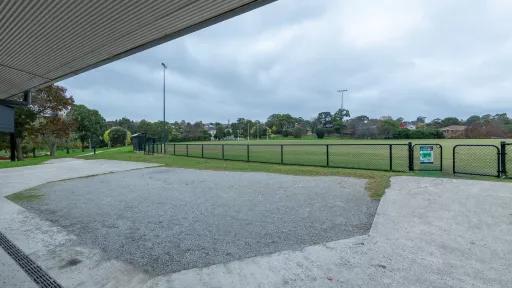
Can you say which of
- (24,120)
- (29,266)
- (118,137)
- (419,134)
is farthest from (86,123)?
(419,134)

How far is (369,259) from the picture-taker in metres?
3.51

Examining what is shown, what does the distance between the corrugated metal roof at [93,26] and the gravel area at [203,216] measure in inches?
122

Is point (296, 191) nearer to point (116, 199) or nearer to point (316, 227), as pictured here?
point (316, 227)

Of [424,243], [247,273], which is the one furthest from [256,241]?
[424,243]

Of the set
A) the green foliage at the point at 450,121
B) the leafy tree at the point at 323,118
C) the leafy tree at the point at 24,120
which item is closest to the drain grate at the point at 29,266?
the leafy tree at the point at 24,120

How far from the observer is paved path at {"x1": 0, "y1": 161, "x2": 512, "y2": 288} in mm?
3051

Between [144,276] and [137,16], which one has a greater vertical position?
[137,16]

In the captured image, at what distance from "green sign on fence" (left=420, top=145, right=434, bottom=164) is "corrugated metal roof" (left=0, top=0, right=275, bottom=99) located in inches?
348

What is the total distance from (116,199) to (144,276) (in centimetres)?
455

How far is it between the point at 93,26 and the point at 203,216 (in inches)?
144

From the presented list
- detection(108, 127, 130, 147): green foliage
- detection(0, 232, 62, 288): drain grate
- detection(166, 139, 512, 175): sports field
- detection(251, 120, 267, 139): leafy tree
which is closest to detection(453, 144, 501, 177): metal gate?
detection(166, 139, 512, 175): sports field

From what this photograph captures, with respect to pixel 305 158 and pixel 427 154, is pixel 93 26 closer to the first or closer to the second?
pixel 427 154

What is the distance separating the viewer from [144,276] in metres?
3.23

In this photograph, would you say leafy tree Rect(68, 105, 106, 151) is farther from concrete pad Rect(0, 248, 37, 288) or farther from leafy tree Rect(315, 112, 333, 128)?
leafy tree Rect(315, 112, 333, 128)
